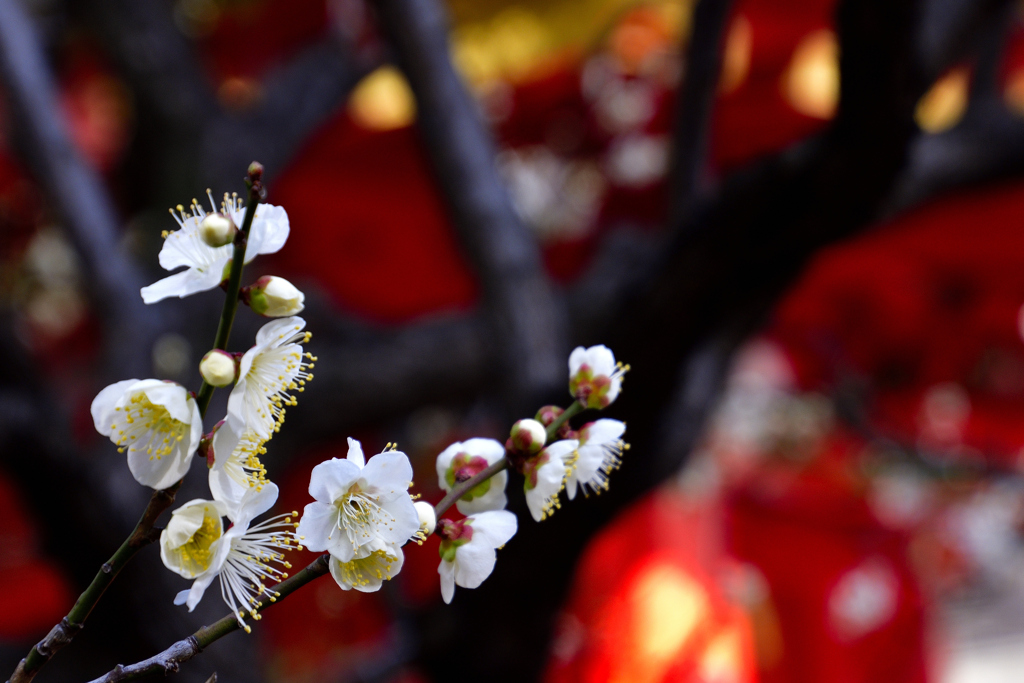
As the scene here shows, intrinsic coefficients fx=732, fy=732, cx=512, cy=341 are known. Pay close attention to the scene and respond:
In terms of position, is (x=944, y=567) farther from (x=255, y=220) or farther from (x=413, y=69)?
(x=255, y=220)

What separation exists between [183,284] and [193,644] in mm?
163

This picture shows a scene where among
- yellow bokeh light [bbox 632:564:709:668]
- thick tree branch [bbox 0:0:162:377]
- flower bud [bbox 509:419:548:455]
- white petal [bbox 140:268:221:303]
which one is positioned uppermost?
thick tree branch [bbox 0:0:162:377]

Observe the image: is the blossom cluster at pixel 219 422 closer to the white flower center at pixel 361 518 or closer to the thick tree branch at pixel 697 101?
the white flower center at pixel 361 518

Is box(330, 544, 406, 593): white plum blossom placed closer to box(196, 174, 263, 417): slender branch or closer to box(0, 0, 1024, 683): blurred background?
box(196, 174, 263, 417): slender branch

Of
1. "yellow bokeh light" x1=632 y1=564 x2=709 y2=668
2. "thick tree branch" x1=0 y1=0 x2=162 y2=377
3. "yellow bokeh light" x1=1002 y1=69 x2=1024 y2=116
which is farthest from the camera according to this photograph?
"yellow bokeh light" x1=1002 y1=69 x2=1024 y2=116

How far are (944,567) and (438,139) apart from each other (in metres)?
5.10

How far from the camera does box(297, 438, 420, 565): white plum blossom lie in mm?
328

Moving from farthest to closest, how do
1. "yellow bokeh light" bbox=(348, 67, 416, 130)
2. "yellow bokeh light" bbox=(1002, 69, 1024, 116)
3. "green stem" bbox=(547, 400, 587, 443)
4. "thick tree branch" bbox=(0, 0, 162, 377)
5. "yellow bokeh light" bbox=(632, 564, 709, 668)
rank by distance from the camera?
"yellow bokeh light" bbox=(348, 67, 416, 130), "yellow bokeh light" bbox=(1002, 69, 1024, 116), "yellow bokeh light" bbox=(632, 564, 709, 668), "thick tree branch" bbox=(0, 0, 162, 377), "green stem" bbox=(547, 400, 587, 443)

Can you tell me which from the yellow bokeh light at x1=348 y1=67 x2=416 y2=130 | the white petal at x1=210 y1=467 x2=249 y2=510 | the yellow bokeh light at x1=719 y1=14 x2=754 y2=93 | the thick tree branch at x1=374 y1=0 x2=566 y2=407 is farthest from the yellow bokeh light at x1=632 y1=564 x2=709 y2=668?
the white petal at x1=210 y1=467 x2=249 y2=510

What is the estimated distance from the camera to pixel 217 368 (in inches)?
12.1

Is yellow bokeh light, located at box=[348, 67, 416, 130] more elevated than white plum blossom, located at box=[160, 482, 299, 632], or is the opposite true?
yellow bokeh light, located at box=[348, 67, 416, 130]

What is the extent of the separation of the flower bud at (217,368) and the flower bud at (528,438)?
0.14 m

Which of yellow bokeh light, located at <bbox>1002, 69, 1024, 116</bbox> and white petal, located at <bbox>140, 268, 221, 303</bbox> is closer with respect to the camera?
white petal, located at <bbox>140, 268, 221, 303</bbox>

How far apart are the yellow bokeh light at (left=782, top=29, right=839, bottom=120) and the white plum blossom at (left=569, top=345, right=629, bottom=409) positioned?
197cm
